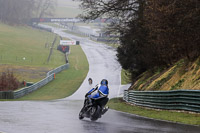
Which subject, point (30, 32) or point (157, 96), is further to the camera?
point (30, 32)

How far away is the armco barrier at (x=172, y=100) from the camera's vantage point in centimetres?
1568

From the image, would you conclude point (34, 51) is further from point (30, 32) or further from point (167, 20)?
point (167, 20)

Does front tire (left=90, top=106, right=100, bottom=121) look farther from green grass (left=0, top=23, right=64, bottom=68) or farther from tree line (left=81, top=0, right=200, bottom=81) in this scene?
green grass (left=0, top=23, right=64, bottom=68)

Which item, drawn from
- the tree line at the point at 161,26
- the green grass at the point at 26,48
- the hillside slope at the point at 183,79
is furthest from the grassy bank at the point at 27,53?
the hillside slope at the point at 183,79

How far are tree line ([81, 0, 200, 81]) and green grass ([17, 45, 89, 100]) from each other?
42.6 ft

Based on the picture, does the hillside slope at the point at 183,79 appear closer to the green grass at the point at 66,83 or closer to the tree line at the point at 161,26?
the tree line at the point at 161,26

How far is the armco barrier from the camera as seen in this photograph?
15680 mm

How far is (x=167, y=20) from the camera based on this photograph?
20.5 meters

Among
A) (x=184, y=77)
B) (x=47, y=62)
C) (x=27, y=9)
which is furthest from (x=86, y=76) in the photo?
(x=27, y=9)

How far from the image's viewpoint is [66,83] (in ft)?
192

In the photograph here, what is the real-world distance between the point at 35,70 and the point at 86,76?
8342mm

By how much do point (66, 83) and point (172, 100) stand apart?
41.4 metres

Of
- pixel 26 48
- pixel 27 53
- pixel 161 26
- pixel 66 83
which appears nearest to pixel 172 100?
pixel 161 26

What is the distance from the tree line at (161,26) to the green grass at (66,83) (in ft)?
42.6
